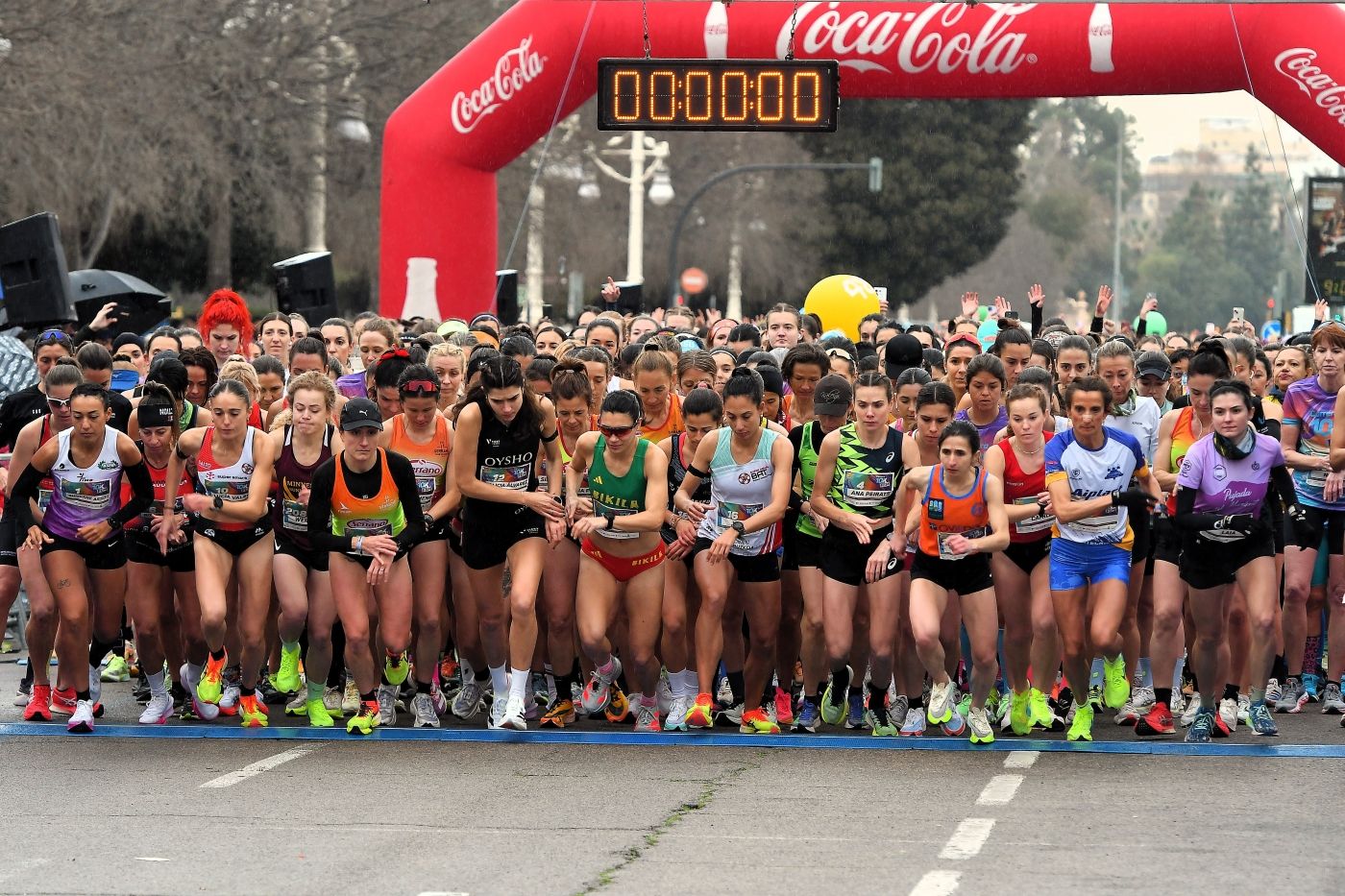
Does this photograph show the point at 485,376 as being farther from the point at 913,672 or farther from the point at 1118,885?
the point at 1118,885

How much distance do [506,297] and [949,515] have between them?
43.1 ft

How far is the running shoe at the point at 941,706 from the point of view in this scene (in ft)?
34.3

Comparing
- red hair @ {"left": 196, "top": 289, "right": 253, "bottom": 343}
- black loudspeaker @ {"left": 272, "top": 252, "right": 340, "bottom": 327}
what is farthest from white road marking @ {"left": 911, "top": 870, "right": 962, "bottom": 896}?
black loudspeaker @ {"left": 272, "top": 252, "right": 340, "bottom": 327}

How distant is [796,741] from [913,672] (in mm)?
683

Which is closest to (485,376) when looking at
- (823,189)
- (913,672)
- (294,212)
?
(913,672)

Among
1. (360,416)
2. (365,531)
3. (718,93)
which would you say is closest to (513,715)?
(365,531)

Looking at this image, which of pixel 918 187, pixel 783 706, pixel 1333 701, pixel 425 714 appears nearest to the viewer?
pixel 425 714

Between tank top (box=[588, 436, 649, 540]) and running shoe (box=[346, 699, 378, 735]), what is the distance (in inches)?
57.1

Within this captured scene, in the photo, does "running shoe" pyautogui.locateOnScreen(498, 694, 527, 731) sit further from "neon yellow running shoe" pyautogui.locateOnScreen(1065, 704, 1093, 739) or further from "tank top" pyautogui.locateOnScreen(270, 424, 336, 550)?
"neon yellow running shoe" pyautogui.locateOnScreen(1065, 704, 1093, 739)

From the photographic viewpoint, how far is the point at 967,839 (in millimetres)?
7988

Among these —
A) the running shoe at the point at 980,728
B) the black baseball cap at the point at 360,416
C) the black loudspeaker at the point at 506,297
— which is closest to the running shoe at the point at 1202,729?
the running shoe at the point at 980,728

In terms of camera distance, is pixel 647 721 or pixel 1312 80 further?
pixel 1312 80

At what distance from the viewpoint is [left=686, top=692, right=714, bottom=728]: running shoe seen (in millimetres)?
10484

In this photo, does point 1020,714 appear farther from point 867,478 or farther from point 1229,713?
point 867,478
